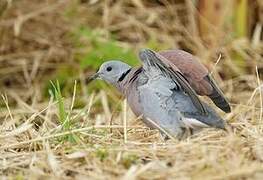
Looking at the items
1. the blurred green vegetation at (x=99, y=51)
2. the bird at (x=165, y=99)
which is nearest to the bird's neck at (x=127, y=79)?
the bird at (x=165, y=99)

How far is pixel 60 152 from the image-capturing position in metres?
3.81

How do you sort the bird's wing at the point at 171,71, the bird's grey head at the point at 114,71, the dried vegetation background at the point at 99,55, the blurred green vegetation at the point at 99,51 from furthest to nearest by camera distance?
1. the blurred green vegetation at the point at 99,51
2. the bird's grey head at the point at 114,71
3. the dried vegetation background at the point at 99,55
4. the bird's wing at the point at 171,71

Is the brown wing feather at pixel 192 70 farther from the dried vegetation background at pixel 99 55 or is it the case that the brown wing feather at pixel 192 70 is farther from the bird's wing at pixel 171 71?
the dried vegetation background at pixel 99 55

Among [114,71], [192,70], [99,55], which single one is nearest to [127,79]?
[114,71]

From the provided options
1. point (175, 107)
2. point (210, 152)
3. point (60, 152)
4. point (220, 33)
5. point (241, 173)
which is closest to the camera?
point (241, 173)

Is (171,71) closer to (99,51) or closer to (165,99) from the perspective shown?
(165,99)

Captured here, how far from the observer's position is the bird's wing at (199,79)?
158 inches

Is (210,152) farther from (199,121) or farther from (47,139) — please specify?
(47,139)

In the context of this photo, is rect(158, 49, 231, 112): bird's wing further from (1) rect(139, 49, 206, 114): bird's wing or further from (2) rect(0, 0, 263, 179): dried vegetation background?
(2) rect(0, 0, 263, 179): dried vegetation background

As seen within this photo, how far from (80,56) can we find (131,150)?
3193mm

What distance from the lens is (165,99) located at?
412 cm

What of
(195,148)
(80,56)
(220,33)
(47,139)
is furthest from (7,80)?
(195,148)

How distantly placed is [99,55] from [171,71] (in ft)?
7.97

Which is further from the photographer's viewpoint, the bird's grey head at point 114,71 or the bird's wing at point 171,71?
the bird's grey head at point 114,71
